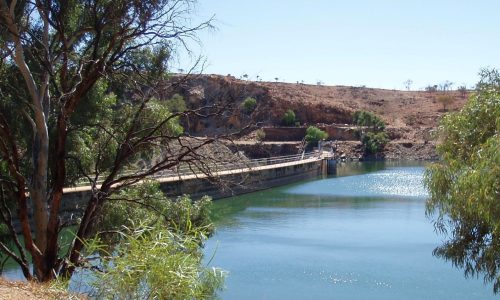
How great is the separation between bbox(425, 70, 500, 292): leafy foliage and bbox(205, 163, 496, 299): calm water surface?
347 cm

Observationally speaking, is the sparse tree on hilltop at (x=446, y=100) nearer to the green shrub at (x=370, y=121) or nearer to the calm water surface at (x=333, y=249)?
the green shrub at (x=370, y=121)

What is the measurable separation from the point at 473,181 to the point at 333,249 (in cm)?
1227

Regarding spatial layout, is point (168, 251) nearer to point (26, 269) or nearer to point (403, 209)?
point (26, 269)

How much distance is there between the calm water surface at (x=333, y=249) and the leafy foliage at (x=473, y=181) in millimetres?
3469

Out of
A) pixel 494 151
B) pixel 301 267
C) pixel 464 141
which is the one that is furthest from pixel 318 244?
pixel 494 151

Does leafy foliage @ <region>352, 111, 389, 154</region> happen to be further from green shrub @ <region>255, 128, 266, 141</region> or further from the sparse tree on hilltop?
the sparse tree on hilltop

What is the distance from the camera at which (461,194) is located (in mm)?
7934

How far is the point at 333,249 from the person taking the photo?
1922 cm

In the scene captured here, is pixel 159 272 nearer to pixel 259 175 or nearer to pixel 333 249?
pixel 333 249

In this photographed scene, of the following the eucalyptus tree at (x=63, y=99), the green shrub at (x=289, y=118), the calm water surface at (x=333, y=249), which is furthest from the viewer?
the green shrub at (x=289, y=118)

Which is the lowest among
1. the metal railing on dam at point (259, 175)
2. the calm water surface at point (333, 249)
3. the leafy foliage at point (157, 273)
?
the calm water surface at point (333, 249)

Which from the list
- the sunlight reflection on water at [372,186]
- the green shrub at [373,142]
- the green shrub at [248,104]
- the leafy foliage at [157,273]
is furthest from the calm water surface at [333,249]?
the green shrub at [373,142]

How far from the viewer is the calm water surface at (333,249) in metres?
14.1

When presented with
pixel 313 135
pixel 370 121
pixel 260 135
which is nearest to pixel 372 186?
pixel 260 135
